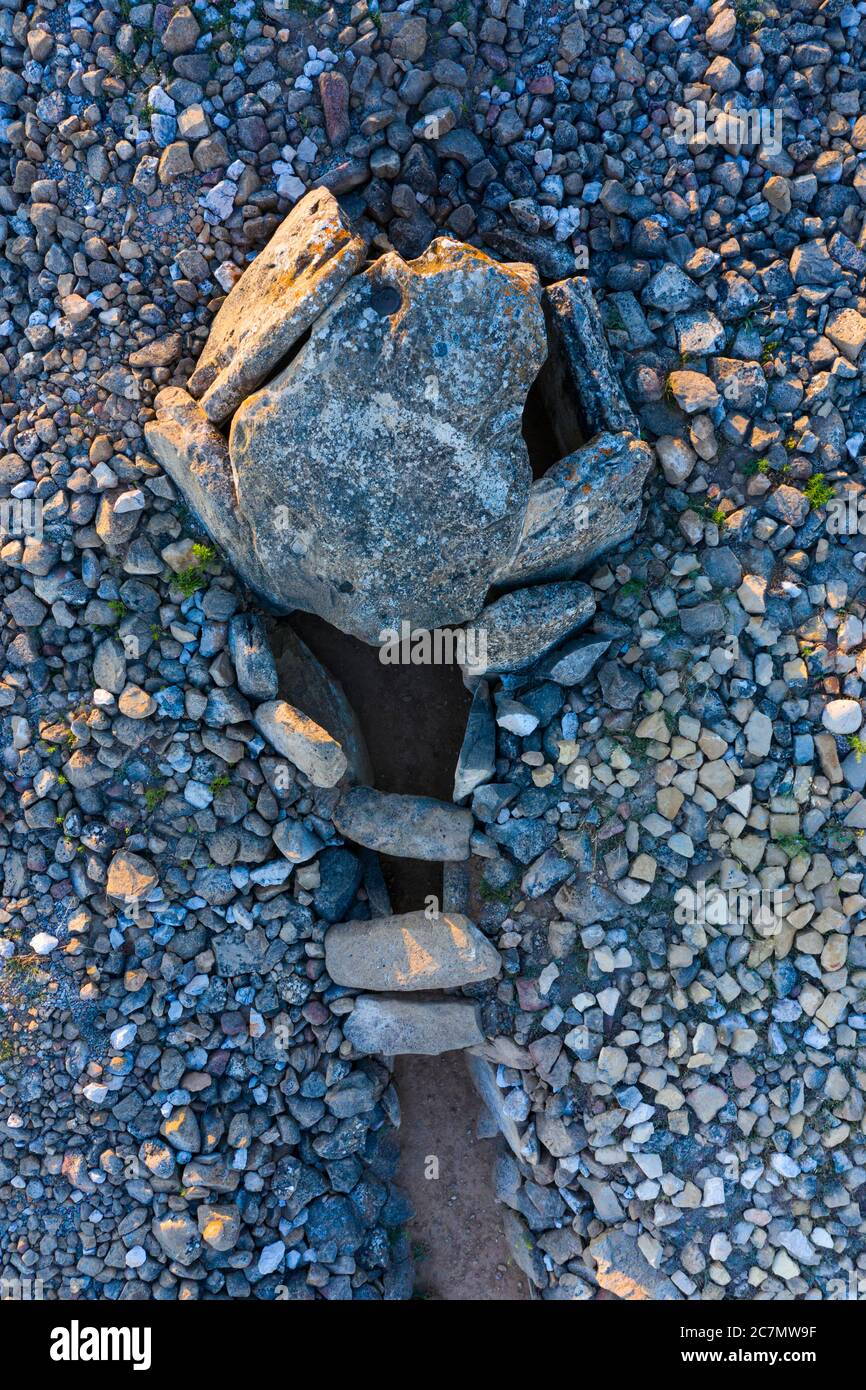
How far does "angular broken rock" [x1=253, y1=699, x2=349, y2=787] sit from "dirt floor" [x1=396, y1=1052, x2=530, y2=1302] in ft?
8.47

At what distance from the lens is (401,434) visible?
5.57m

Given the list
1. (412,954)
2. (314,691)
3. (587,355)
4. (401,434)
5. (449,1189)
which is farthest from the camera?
(449,1189)

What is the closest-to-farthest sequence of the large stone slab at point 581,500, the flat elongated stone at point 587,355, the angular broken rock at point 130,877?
the large stone slab at point 581,500 < the flat elongated stone at point 587,355 < the angular broken rock at point 130,877

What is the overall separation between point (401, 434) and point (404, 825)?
104 inches

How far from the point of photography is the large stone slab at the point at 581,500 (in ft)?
19.8

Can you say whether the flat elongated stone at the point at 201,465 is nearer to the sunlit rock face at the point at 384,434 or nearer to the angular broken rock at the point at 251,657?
the sunlit rock face at the point at 384,434

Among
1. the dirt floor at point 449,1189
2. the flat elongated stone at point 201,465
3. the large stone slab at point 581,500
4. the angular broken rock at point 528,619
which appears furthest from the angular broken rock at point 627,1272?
the flat elongated stone at point 201,465

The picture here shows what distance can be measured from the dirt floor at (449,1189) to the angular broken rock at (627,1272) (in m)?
0.98

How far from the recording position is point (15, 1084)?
6672 mm

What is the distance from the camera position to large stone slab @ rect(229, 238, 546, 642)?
5457 mm

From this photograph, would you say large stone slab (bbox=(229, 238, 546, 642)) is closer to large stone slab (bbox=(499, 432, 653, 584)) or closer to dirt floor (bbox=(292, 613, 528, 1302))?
large stone slab (bbox=(499, 432, 653, 584))

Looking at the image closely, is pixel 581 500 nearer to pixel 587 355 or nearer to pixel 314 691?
pixel 587 355

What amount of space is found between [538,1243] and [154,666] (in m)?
4.90

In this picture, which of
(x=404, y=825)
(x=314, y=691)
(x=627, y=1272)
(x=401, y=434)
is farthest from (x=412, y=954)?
(x=401, y=434)
